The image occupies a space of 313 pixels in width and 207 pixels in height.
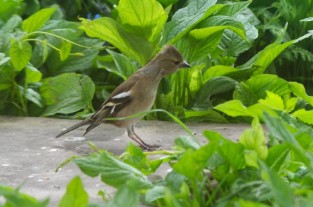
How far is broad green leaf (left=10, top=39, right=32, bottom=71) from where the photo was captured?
5484 mm

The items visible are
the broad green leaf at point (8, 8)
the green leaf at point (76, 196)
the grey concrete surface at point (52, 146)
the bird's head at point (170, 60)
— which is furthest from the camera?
the broad green leaf at point (8, 8)

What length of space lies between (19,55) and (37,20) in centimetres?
44

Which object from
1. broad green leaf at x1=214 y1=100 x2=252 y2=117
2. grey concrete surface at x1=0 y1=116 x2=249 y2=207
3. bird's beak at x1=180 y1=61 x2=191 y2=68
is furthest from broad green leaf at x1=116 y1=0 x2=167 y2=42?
broad green leaf at x1=214 y1=100 x2=252 y2=117

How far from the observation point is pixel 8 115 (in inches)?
223

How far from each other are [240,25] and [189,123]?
0.69m

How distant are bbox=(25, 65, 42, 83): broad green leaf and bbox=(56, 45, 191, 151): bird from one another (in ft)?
2.21

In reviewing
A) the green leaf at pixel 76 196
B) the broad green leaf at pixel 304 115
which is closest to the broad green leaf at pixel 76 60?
the broad green leaf at pixel 304 115

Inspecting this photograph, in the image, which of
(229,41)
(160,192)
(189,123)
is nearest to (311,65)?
(229,41)

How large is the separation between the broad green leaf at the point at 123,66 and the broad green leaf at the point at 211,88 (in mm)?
464

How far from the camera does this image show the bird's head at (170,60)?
5172mm

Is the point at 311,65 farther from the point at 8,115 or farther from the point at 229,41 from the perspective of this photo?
the point at 8,115

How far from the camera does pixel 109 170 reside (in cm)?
330

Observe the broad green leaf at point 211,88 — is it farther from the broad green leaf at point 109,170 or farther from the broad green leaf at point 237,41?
the broad green leaf at point 109,170

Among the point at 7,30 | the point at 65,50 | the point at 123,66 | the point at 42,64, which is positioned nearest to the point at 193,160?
the point at 123,66
